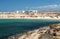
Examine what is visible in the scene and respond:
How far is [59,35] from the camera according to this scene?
21297 millimetres

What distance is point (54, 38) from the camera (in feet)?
67.3

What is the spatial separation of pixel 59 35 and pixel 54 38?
3.21ft

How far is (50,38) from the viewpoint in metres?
20.7

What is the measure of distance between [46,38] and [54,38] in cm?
76

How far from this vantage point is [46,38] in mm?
20828

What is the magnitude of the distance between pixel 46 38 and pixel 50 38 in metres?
0.38

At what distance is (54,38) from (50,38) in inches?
15.1

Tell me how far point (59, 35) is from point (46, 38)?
1346 mm

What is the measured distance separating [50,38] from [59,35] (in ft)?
3.61
